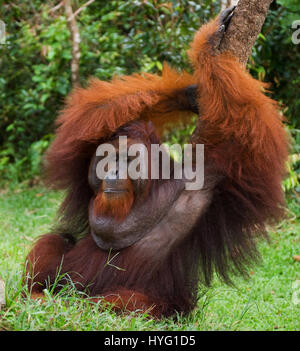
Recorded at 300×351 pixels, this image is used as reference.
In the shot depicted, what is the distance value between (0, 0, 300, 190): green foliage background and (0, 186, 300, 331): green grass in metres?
0.90

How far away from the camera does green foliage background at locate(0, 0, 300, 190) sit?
5789 millimetres

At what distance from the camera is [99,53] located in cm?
726

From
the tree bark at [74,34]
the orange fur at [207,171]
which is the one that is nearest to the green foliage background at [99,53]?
the tree bark at [74,34]

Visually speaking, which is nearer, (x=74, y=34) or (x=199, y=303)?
(x=199, y=303)

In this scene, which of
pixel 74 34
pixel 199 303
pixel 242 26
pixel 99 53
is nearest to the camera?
pixel 242 26

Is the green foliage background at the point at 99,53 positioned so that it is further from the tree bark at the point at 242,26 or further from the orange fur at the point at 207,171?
the tree bark at the point at 242,26

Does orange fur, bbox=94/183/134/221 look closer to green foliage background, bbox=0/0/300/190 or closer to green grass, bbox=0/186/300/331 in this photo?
green grass, bbox=0/186/300/331

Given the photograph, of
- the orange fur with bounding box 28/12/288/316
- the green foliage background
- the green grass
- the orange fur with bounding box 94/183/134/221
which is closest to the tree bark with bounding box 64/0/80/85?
the green foliage background

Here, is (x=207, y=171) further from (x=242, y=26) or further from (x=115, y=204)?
(x=242, y=26)

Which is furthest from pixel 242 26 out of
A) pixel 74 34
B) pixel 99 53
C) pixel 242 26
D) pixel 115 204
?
pixel 99 53

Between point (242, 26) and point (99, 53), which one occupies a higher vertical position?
point (99, 53)

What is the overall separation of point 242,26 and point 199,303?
1.82 metres

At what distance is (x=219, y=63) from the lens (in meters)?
2.87

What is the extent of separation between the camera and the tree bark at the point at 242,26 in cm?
294
